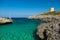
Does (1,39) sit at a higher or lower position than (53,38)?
lower

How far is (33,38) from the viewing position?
844 cm

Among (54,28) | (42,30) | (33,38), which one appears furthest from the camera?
(33,38)

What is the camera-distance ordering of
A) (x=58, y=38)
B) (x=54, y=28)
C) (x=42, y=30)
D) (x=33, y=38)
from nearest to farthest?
(x=58, y=38), (x=54, y=28), (x=42, y=30), (x=33, y=38)

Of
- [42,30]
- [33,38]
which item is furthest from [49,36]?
[33,38]

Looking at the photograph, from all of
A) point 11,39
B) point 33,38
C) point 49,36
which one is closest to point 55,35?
point 49,36

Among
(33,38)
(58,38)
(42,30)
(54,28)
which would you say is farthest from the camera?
(33,38)

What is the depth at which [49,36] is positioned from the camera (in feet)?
17.1

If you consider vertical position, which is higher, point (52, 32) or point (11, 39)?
point (52, 32)

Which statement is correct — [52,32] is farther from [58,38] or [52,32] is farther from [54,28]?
[58,38]

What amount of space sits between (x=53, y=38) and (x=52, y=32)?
11.4 inches

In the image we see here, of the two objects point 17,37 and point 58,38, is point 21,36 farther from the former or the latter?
point 58,38

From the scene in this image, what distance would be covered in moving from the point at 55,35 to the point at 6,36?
4851 millimetres

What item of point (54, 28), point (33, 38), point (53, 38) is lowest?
point (33, 38)

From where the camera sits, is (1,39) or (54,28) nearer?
(54,28)
